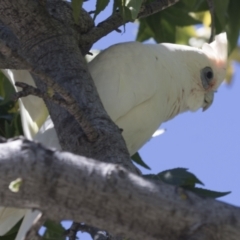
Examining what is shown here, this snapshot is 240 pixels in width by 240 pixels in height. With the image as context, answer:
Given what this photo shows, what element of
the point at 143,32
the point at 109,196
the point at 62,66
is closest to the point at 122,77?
the point at 62,66

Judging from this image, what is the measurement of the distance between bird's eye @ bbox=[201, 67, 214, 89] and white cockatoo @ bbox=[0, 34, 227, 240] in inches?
6.3

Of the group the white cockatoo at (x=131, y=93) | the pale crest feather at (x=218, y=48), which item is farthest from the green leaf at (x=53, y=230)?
the pale crest feather at (x=218, y=48)

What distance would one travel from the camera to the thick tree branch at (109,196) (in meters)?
1.02

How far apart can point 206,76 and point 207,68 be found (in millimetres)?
42

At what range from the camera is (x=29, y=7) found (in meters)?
2.10

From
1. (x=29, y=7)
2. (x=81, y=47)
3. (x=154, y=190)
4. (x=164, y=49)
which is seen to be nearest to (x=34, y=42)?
(x=29, y=7)

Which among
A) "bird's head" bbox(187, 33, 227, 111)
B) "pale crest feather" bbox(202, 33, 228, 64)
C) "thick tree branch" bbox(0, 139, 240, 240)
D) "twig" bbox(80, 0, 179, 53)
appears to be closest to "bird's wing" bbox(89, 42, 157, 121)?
"twig" bbox(80, 0, 179, 53)

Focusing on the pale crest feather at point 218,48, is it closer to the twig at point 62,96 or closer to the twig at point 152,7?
the twig at point 152,7

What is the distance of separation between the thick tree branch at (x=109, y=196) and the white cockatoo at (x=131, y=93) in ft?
3.89

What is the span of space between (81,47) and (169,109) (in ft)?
2.24

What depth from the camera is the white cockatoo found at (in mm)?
2495

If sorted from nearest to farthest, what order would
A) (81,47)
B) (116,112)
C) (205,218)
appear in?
(205,218), (81,47), (116,112)

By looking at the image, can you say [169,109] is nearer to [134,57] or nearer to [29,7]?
[134,57]

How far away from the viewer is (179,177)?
204 cm
